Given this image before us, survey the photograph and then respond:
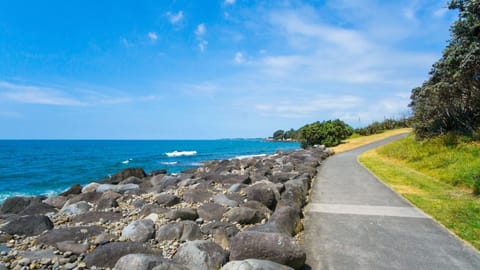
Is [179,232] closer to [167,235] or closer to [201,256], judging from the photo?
[167,235]

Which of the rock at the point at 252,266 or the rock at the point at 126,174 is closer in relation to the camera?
the rock at the point at 252,266

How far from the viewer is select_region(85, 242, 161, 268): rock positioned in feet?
12.0

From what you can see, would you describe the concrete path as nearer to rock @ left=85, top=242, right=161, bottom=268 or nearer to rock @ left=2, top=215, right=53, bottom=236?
rock @ left=85, top=242, right=161, bottom=268

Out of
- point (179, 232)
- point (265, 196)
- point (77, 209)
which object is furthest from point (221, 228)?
point (77, 209)

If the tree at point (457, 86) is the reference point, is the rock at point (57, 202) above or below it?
below

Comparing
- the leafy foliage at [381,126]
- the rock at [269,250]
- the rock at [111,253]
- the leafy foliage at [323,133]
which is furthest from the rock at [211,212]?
the leafy foliage at [381,126]

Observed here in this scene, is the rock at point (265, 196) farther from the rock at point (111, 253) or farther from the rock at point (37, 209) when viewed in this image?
the rock at point (37, 209)

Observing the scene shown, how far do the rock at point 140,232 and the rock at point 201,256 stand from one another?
3.88 feet

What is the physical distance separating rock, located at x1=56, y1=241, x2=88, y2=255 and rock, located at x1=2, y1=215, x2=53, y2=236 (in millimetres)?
1182

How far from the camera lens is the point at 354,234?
4879 millimetres

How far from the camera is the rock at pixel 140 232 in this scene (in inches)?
179

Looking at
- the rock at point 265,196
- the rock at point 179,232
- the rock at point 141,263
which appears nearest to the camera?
the rock at point 141,263

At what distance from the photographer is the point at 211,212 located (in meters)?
5.71

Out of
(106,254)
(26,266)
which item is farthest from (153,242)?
(26,266)
